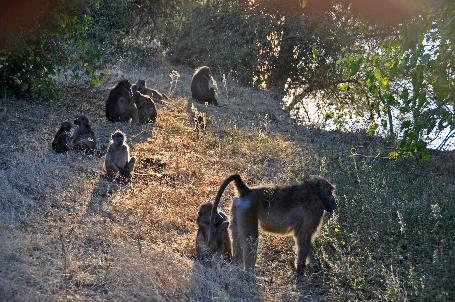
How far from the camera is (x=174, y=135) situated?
13.9 meters

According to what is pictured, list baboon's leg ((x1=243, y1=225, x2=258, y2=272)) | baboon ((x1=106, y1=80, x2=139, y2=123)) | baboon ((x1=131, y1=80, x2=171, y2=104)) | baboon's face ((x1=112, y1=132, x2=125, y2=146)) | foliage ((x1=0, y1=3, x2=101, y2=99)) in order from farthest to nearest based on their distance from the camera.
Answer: baboon ((x1=131, y1=80, x2=171, y2=104)) < baboon ((x1=106, y1=80, x2=139, y2=123)) < foliage ((x1=0, y1=3, x2=101, y2=99)) < baboon's face ((x1=112, y1=132, x2=125, y2=146)) < baboon's leg ((x1=243, y1=225, x2=258, y2=272))

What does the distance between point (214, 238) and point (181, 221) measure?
43.9 inches

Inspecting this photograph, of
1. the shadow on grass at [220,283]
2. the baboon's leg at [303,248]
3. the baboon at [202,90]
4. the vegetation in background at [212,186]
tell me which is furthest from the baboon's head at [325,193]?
the baboon at [202,90]

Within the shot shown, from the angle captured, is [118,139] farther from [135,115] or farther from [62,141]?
[135,115]

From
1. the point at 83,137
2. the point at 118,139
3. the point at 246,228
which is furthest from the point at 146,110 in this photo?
the point at 246,228

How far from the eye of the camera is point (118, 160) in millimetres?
10469

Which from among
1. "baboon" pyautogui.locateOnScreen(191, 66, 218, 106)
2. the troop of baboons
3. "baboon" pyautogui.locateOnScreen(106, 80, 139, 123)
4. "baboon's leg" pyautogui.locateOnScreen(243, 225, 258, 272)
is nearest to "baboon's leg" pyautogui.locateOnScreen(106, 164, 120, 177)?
the troop of baboons

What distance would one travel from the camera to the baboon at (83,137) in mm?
11633

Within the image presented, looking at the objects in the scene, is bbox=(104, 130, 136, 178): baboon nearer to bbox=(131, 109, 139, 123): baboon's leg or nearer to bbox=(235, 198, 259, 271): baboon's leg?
bbox=(235, 198, 259, 271): baboon's leg

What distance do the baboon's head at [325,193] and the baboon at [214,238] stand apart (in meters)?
1.12

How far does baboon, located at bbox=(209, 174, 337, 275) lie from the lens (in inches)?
289

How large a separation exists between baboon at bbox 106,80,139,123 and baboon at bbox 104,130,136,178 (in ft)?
11.9

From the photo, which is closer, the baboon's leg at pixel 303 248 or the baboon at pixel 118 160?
the baboon's leg at pixel 303 248

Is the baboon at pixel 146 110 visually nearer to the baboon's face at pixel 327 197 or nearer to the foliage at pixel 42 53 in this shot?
the foliage at pixel 42 53
